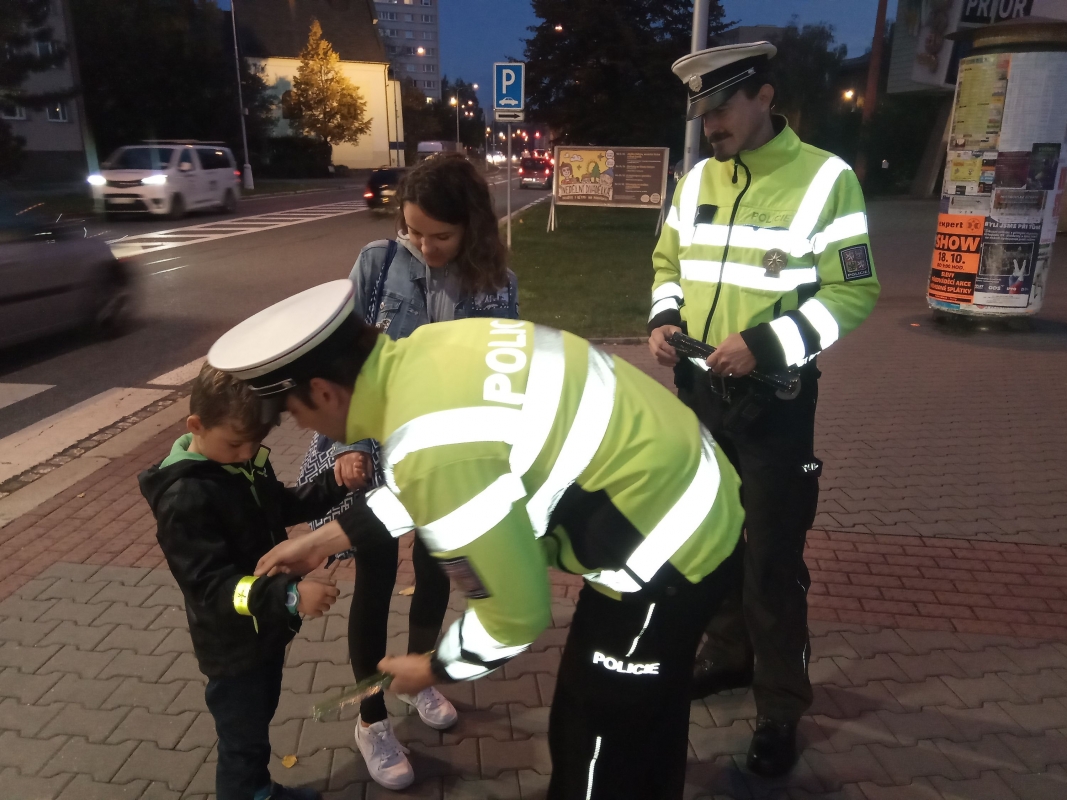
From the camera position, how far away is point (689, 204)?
2.80 meters

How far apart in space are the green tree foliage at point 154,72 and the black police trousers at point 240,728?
36676 mm

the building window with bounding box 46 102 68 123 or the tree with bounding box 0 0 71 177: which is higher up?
the tree with bounding box 0 0 71 177

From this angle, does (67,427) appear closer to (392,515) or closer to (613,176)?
(392,515)

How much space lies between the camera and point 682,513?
1.64 metres

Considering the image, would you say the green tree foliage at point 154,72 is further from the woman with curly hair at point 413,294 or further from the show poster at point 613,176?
the woman with curly hair at point 413,294

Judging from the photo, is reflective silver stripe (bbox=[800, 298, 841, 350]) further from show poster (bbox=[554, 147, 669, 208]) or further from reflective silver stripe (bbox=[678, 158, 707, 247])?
show poster (bbox=[554, 147, 669, 208])

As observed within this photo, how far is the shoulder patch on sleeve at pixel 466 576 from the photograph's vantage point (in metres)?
1.43

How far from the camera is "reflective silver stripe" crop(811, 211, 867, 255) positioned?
251cm

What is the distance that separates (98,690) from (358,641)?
3.77 ft

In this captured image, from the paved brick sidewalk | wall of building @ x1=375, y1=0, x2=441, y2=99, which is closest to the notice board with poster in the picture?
the paved brick sidewalk

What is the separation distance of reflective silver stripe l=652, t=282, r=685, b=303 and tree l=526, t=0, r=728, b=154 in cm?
2768

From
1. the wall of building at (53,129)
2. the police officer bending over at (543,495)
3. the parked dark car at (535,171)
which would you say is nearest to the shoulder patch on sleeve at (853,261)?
the police officer bending over at (543,495)

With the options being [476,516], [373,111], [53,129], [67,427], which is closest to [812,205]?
[476,516]

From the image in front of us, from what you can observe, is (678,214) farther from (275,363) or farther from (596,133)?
(596,133)
